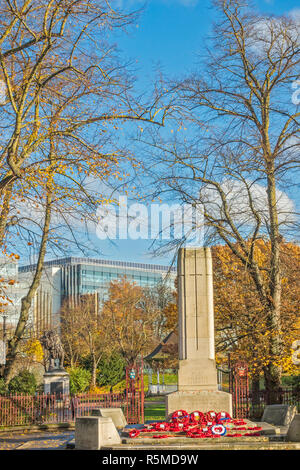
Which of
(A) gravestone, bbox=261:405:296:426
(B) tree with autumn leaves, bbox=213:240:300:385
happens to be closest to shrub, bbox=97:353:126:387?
(B) tree with autumn leaves, bbox=213:240:300:385

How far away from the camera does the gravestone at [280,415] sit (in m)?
15.0

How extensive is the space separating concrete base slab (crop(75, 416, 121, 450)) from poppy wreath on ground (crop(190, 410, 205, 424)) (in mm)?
2240

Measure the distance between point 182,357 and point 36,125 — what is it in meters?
7.37

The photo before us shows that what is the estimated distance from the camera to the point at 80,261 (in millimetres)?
108562

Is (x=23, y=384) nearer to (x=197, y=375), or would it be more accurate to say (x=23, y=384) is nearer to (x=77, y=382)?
(x=77, y=382)

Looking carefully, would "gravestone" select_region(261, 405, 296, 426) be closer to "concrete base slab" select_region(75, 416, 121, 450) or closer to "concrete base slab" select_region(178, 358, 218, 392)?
"concrete base slab" select_region(178, 358, 218, 392)

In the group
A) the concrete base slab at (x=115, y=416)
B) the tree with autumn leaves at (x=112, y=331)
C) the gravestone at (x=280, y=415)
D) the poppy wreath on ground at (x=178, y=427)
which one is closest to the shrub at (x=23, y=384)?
the tree with autumn leaves at (x=112, y=331)

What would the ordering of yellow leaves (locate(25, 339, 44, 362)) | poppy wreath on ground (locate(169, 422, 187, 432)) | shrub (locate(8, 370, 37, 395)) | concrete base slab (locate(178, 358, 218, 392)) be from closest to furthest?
poppy wreath on ground (locate(169, 422, 187, 432)) < concrete base slab (locate(178, 358, 218, 392)) < yellow leaves (locate(25, 339, 44, 362)) < shrub (locate(8, 370, 37, 395))

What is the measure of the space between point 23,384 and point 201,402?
1799 centimetres

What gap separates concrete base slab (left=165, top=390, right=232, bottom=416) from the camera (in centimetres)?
1475

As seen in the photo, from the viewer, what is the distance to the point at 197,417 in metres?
14.0

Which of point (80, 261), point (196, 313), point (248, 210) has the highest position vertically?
point (80, 261)

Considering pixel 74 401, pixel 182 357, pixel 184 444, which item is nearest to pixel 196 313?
pixel 182 357

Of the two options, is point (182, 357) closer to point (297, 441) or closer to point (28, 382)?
point (297, 441)
